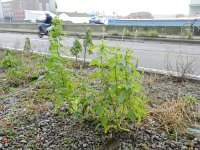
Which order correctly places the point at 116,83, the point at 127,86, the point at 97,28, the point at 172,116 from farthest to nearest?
the point at 97,28
the point at 172,116
the point at 116,83
the point at 127,86

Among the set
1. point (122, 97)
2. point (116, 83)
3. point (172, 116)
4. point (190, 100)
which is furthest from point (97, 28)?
point (122, 97)

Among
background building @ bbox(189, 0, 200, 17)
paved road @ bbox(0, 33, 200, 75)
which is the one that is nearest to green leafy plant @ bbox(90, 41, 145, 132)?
paved road @ bbox(0, 33, 200, 75)

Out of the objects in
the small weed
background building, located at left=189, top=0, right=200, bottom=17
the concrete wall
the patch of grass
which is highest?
background building, located at left=189, top=0, right=200, bottom=17

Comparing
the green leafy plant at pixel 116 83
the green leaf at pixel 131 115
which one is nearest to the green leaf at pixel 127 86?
the green leafy plant at pixel 116 83

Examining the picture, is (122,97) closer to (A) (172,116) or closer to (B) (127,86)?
(B) (127,86)

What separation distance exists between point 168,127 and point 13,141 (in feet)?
5.85

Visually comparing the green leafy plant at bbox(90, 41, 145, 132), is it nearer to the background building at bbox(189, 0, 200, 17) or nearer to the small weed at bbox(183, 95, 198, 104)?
the small weed at bbox(183, 95, 198, 104)

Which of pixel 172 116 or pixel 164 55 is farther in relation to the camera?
pixel 164 55

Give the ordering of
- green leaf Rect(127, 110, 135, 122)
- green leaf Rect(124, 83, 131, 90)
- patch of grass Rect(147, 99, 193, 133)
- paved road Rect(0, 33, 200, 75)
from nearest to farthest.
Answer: green leaf Rect(124, 83, 131, 90), green leaf Rect(127, 110, 135, 122), patch of grass Rect(147, 99, 193, 133), paved road Rect(0, 33, 200, 75)

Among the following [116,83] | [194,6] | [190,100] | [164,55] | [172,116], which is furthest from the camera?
[194,6]

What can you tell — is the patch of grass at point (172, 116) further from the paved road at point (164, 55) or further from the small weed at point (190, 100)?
the paved road at point (164, 55)

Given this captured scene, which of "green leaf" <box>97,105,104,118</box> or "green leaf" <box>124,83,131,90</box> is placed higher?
"green leaf" <box>124,83,131,90</box>

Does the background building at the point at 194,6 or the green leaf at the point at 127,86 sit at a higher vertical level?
the background building at the point at 194,6

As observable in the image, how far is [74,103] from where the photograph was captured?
→ 3230mm
